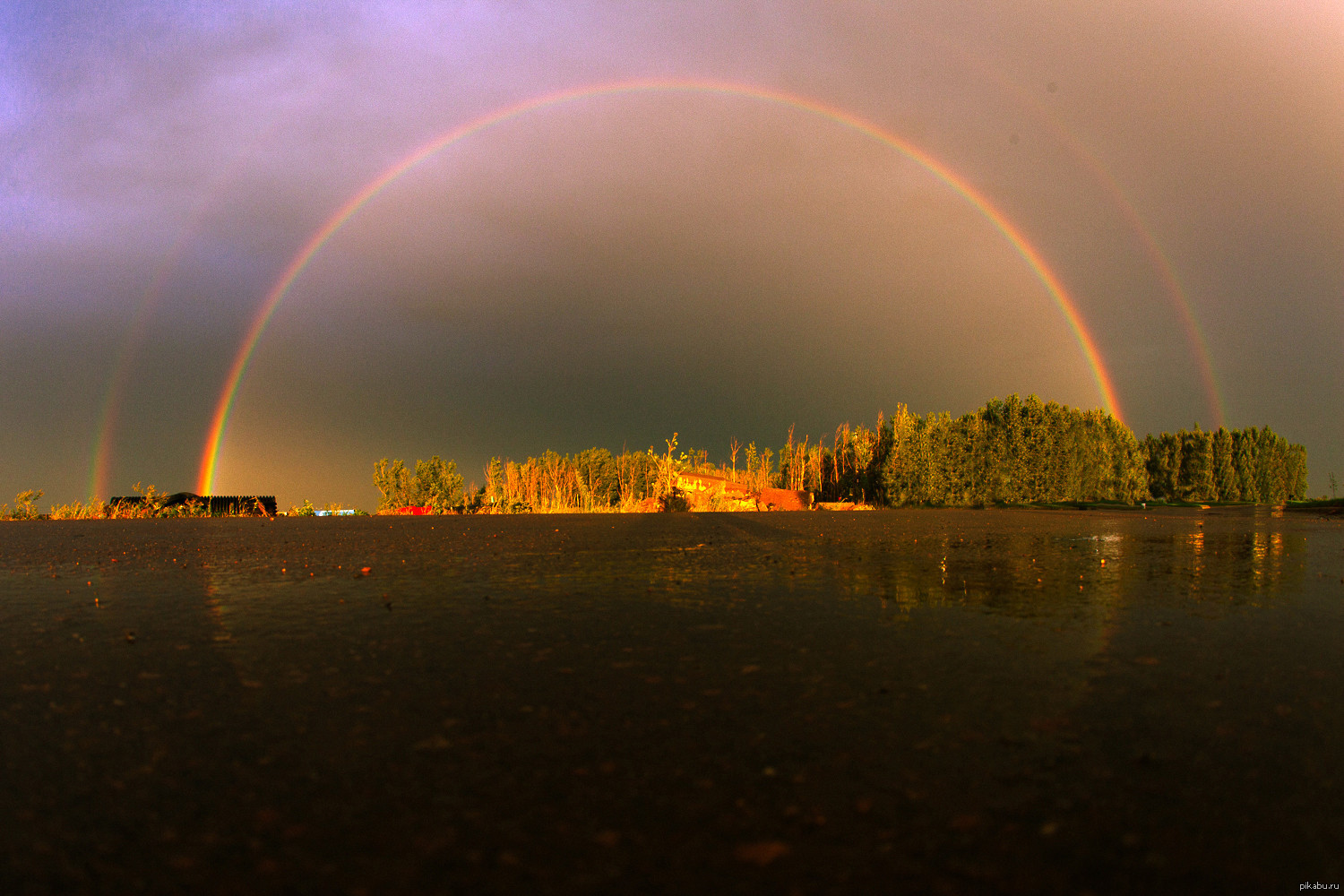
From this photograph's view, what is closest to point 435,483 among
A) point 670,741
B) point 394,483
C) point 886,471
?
point 394,483

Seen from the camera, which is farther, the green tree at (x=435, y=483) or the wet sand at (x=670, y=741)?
the green tree at (x=435, y=483)

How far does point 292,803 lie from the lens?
6.81 ft

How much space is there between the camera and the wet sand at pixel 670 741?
5.81 ft

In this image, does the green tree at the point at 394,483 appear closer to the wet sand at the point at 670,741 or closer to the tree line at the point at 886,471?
the tree line at the point at 886,471

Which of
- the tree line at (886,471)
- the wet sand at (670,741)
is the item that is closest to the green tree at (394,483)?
the tree line at (886,471)

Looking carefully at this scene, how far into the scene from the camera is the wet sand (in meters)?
1.77

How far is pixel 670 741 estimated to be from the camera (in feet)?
8.36

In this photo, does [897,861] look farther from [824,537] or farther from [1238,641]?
[824,537]

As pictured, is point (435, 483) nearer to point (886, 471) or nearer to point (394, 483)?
point (394, 483)

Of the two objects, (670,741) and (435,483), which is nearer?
(670,741)

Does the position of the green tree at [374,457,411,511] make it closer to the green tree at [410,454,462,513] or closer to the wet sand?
the green tree at [410,454,462,513]

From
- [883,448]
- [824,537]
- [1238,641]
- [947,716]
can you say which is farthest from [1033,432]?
[947,716]

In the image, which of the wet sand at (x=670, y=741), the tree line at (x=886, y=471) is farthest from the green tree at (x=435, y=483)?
the wet sand at (x=670, y=741)

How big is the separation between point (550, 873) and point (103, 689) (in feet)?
8.69
